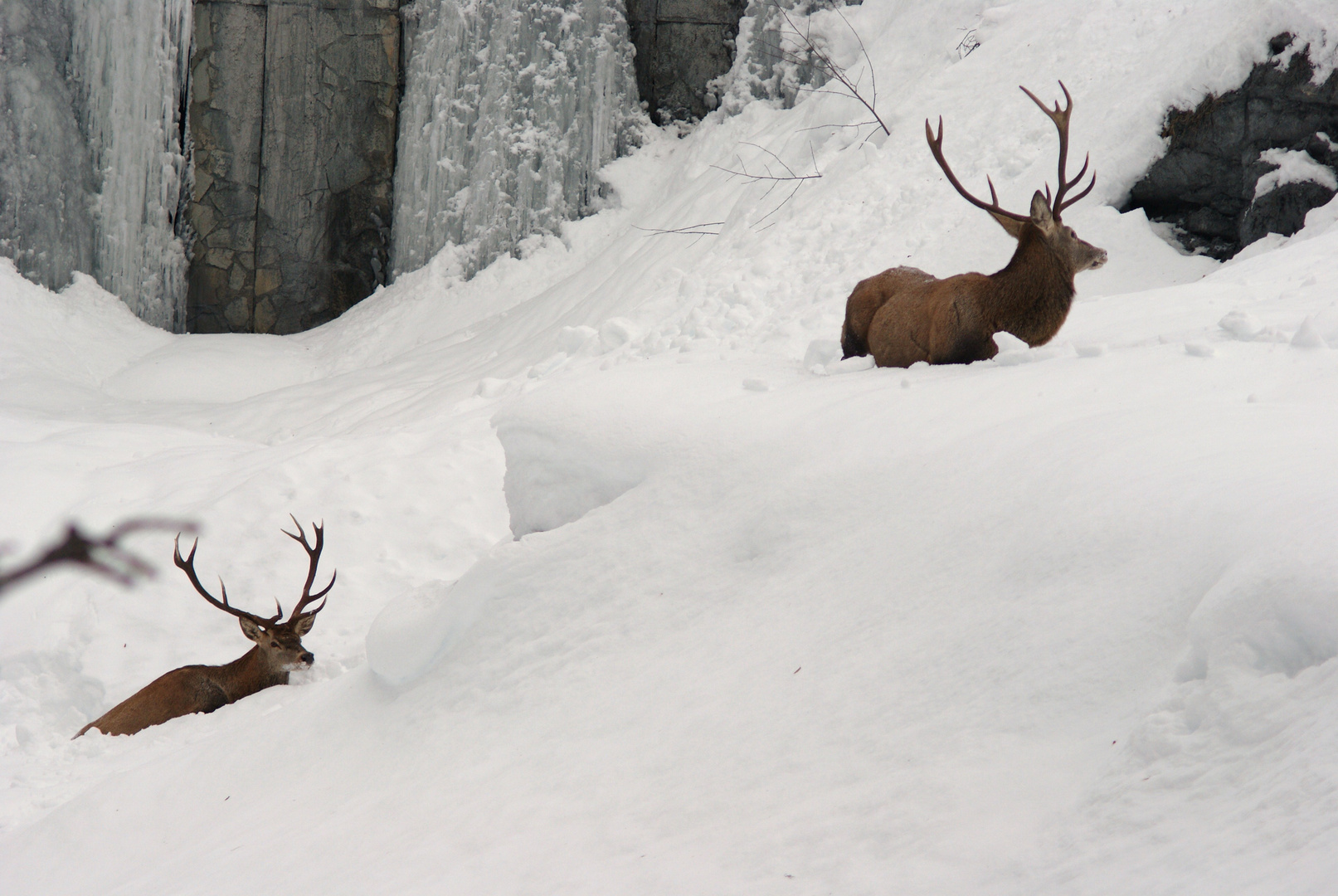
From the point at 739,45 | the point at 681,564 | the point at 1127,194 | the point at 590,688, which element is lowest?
the point at 590,688

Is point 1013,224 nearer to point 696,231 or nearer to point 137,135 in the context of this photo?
point 696,231

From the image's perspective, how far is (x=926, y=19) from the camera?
29.1ft

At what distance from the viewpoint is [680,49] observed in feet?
35.1

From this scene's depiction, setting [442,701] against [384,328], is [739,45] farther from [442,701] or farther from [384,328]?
[442,701]

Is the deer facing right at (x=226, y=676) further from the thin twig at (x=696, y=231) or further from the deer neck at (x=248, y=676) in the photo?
the thin twig at (x=696, y=231)

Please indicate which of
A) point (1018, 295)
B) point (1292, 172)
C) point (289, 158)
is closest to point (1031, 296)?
point (1018, 295)

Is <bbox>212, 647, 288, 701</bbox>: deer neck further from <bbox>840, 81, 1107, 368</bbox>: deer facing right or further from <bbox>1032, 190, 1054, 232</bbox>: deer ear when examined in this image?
<bbox>1032, 190, 1054, 232</bbox>: deer ear

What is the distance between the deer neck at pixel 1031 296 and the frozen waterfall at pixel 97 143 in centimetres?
1009

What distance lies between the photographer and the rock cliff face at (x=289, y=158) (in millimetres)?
10945

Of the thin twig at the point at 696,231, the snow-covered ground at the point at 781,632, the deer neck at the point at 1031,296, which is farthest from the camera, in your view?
the thin twig at the point at 696,231

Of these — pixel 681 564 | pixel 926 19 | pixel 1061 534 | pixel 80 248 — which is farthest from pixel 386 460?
pixel 80 248

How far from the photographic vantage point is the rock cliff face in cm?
1095

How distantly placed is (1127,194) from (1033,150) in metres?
0.69

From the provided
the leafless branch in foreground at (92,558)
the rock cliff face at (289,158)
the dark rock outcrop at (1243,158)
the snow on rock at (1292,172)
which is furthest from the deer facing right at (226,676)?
the rock cliff face at (289,158)
